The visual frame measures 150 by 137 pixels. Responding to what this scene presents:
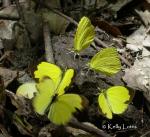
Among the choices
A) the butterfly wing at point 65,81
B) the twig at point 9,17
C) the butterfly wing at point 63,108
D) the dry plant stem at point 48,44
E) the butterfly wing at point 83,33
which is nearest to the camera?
the butterfly wing at point 63,108

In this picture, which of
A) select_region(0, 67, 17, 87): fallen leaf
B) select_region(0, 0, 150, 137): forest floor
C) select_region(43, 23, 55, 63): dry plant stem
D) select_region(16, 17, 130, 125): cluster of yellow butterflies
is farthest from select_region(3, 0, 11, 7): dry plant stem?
select_region(16, 17, 130, 125): cluster of yellow butterflies

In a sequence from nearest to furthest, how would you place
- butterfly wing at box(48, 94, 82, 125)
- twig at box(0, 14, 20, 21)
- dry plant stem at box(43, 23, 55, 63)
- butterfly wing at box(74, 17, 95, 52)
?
butterfly wing at box(48, 94, 82, 125), butterfly wing at box(74, 17, 95, 52), dry plant stem at box(43, 23, 55, 63), twig at box(0, 14, 20, 21)

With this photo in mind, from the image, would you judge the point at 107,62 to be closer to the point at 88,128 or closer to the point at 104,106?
the point at 104,106

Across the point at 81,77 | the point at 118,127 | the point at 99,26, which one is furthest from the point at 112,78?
the point at 99,26

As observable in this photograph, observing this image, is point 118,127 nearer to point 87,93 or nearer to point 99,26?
point 87,93

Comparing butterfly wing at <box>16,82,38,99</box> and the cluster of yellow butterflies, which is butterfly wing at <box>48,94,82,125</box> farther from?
butterfly wing at <box>16,82,38,99</box>

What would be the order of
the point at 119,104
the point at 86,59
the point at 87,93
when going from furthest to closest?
the point at 86,59
the point at 87,93
the point at 119,104

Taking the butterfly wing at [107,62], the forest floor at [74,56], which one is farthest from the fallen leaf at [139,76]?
the butterfly wing at [107,62]

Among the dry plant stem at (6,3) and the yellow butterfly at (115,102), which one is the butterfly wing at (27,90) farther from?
the dry plant stem at (6,3)
